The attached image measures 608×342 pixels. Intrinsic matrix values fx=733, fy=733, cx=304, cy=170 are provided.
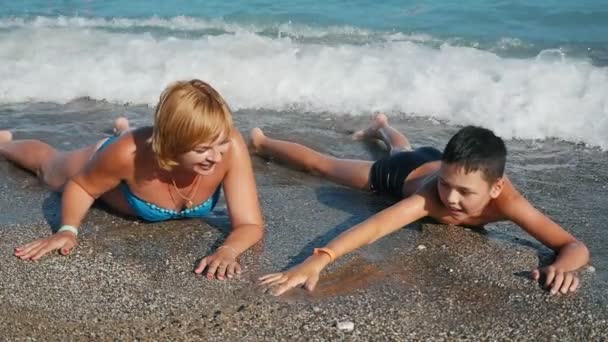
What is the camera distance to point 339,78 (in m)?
8.45

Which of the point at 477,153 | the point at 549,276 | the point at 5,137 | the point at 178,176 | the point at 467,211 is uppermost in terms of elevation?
the point at 477,153

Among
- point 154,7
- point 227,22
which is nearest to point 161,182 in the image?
point 227,22

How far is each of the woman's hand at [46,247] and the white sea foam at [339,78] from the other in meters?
3.87

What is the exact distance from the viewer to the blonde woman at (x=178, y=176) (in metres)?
3.62

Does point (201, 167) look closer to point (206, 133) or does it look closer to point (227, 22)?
point (206, 133)

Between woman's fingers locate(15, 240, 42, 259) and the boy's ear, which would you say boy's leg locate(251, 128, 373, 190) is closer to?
the boy's ear

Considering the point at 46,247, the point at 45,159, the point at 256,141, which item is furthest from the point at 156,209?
the point at 256,141

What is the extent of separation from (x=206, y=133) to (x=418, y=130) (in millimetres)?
3675

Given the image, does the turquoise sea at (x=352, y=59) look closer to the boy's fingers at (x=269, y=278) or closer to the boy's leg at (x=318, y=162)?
the boy's leg at (x=318, y=162)

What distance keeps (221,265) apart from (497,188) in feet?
5.45

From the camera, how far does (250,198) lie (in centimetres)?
422

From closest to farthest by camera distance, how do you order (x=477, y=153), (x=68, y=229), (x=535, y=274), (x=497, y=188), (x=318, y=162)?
(x=535, y=274)
(x=477, y=153)
(x=68, y=229)
(x=497, y=188)
(x=318, y=162)

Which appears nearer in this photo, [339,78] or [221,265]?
[221,265]

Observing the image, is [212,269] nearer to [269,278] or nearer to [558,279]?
[269,278]
